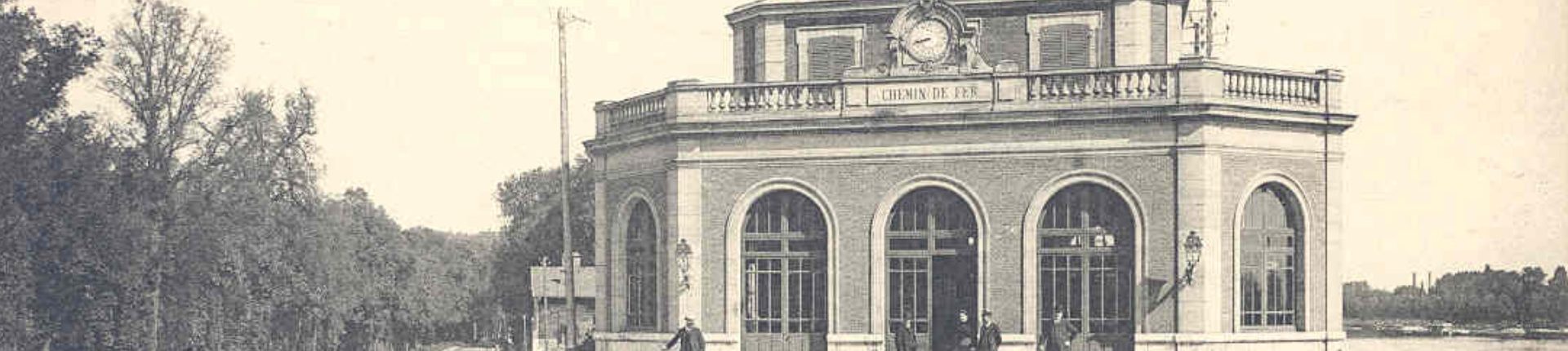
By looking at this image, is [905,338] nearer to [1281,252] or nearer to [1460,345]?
[1281,252]

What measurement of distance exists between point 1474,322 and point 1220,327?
1784 inches

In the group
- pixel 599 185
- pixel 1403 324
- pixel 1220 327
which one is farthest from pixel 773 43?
pixel 1403 324

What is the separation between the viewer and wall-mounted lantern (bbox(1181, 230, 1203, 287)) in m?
24.0

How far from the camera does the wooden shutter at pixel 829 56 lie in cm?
2958

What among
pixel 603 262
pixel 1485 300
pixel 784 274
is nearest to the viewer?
pixel 784 274

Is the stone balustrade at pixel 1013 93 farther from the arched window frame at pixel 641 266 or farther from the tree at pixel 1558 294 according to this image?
the tree at pixel 1558 294

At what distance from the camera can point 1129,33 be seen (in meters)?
28.7

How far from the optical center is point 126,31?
A: 110 ft

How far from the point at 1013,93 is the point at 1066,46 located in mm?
4294

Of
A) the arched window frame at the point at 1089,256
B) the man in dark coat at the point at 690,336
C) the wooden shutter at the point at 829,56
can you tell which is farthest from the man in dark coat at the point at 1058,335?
the wooden shutter at the point at 829,56

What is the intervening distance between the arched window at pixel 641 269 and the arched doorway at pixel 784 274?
6.43 feet

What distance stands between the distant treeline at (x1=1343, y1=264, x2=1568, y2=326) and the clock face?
12.3 meters

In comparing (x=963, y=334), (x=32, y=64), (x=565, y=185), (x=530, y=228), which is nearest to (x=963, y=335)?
(x=963, y=334)

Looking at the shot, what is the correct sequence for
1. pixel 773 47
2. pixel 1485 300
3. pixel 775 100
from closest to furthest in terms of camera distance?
pixel 775 100 → pixel 773 47 → pixel 1485 300
